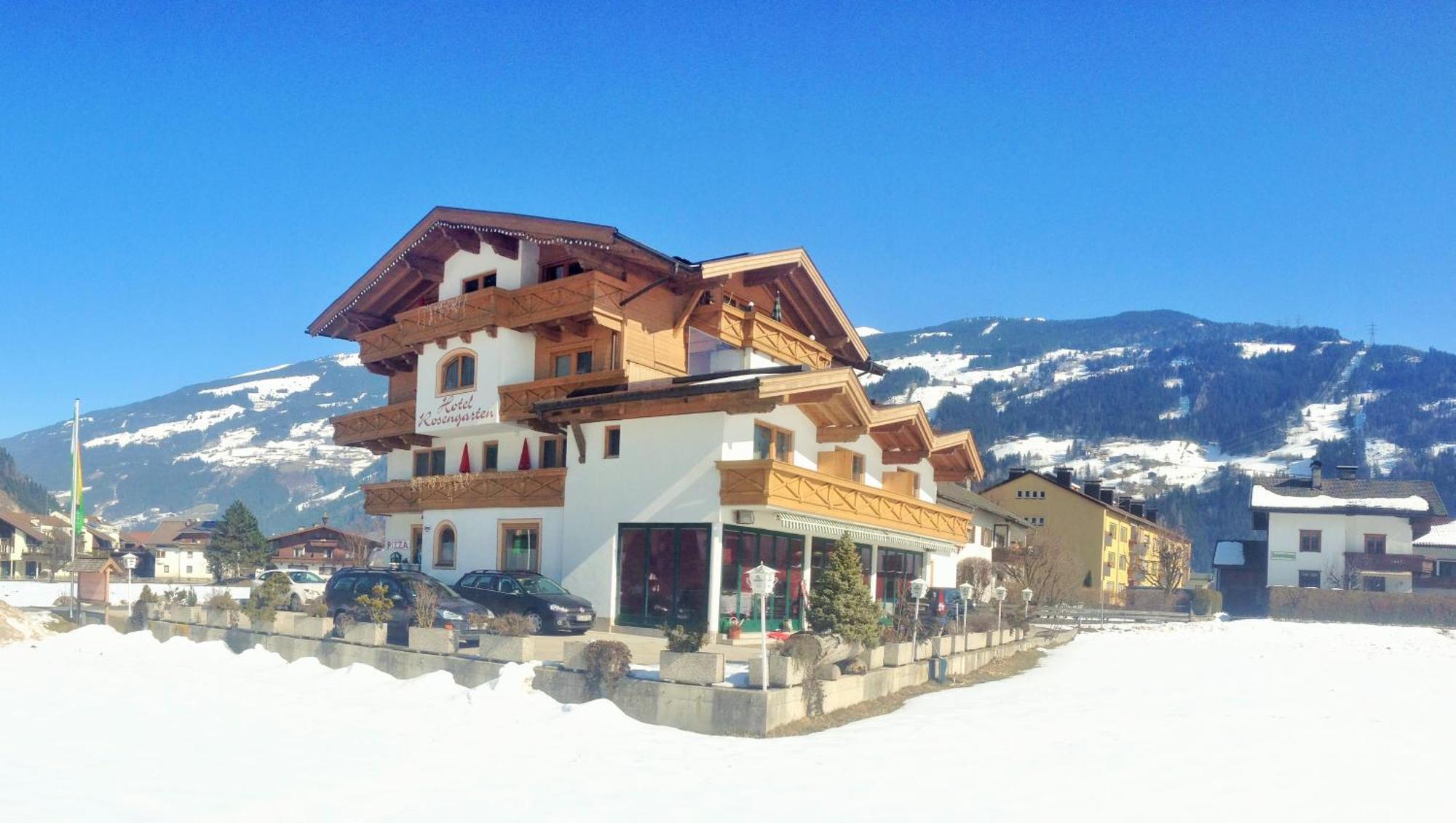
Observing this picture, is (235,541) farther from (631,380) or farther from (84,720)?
(84,720)

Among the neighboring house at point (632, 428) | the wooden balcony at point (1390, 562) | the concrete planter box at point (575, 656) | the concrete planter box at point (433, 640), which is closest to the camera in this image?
the concrete planter box at point (575, 656)

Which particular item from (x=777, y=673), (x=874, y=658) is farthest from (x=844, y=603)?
(x=777, y=673)

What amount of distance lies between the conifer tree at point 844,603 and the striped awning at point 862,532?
178 cm

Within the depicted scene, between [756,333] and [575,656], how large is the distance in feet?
55.2

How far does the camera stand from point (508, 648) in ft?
68.3

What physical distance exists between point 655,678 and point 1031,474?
7353cm

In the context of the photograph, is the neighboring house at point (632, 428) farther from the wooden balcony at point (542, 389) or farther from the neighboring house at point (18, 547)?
the neighboring house at point (18, 547)

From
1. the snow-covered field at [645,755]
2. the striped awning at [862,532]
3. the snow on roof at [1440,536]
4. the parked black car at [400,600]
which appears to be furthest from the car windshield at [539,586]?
the snow on roof at [1440,536]

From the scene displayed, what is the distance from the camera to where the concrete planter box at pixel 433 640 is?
22.0 metres

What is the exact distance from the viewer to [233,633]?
91.0 feet

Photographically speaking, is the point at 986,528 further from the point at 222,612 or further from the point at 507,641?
the point at 507,641

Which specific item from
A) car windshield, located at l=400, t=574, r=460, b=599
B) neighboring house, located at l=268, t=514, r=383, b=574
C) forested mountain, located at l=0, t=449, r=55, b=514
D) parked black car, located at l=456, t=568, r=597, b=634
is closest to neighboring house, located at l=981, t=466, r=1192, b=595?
parked black car, located at l=456, t=568, r=597, b=634

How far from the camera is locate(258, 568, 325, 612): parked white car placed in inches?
1248

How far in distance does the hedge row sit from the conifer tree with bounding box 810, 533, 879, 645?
50559 mm
